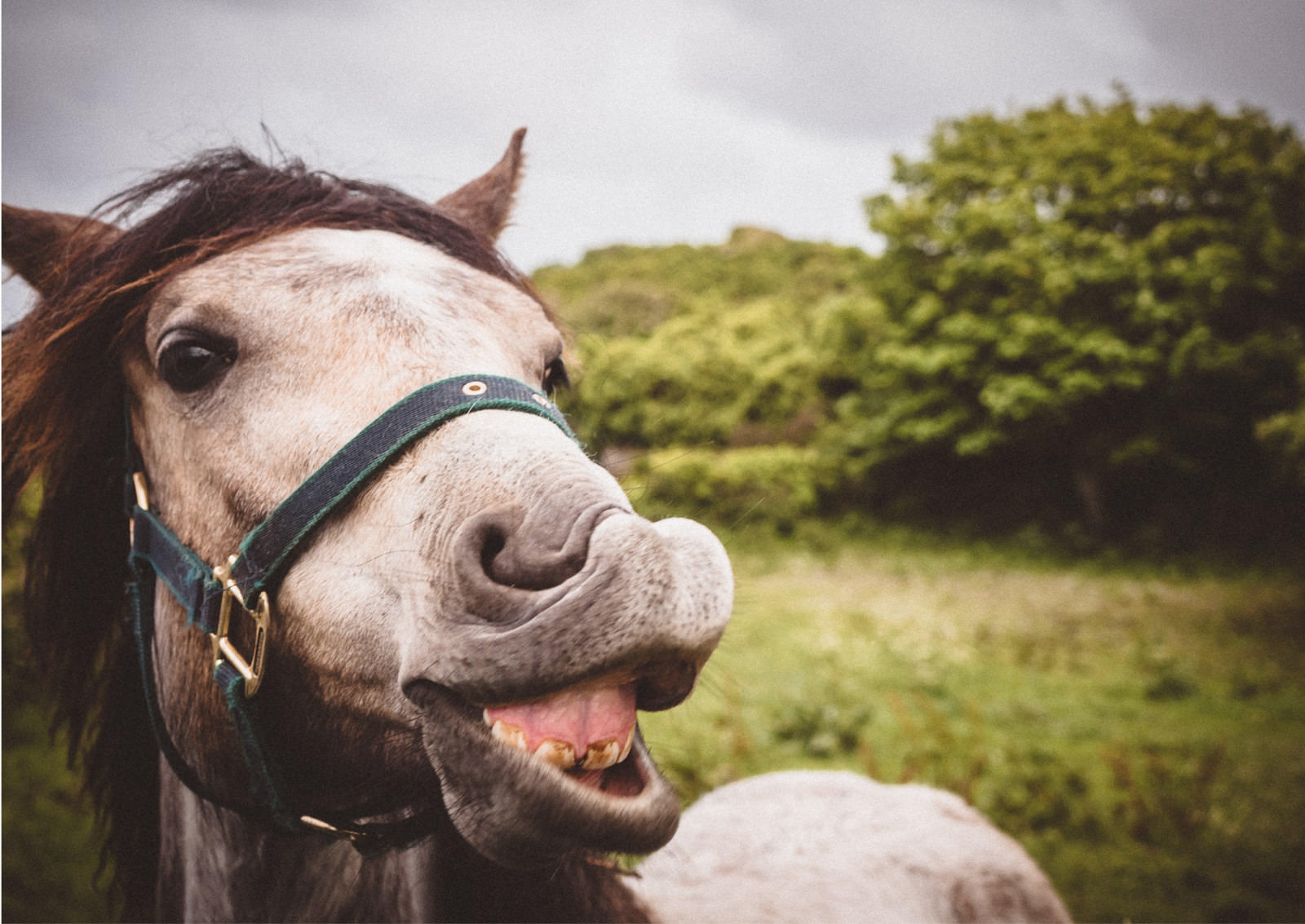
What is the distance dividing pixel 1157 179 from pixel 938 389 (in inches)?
265

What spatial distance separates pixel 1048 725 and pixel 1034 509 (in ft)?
38.7

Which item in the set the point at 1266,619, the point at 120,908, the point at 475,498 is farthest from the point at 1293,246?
the point at 120,908

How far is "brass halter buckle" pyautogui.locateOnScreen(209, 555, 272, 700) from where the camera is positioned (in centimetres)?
120

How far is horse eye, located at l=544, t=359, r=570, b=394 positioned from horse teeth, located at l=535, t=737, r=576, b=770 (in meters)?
0.93

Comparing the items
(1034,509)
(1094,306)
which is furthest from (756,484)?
(1094,306)

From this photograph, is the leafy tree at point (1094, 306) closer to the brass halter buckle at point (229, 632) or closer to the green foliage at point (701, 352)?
the green foliage at point (701, 352)

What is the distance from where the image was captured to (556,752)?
0.95 meters

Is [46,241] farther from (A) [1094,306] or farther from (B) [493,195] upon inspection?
(A) [1094,306]

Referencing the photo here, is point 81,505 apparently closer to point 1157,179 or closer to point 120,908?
point 120,908

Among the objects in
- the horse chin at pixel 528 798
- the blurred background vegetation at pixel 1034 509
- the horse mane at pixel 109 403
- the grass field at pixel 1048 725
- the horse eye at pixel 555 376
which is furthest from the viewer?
the blurred background vegetation at pixel 1034 509

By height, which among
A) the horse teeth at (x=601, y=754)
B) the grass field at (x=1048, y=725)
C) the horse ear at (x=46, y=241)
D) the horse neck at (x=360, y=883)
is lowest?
the grass field at (x=1048, y=725)

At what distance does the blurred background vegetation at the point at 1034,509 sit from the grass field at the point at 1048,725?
0.04 metres

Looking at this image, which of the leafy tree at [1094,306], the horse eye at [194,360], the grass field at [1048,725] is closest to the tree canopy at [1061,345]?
the leafy tree at [1094,306]

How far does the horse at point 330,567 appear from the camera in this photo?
0.95 m
